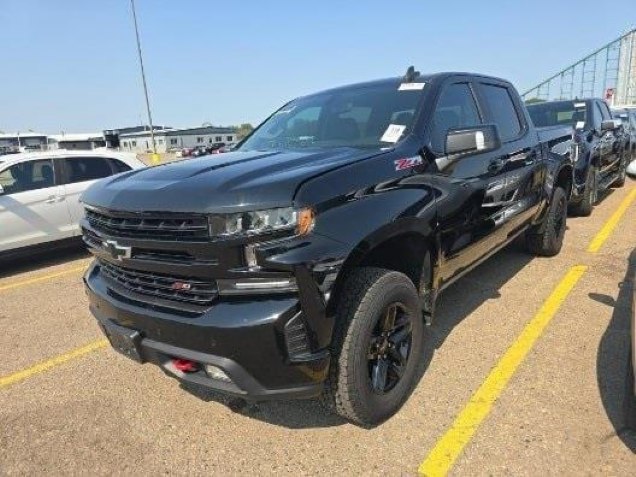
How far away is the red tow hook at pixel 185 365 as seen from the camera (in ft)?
8.34

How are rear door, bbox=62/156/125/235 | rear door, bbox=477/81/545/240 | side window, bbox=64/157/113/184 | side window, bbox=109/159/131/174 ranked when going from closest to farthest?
rear door, bbox=477/81/545/240 → rear door, bbox=62/156/125/235 → side window, bbox=64/157/113/184 → side window, bbox=109/159/131/174

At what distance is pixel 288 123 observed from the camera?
4141 mm

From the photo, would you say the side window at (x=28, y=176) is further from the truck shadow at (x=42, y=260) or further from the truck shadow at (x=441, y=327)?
the truck shadow at (x=441, y=327)

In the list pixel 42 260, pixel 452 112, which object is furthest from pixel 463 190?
pixel 42 260

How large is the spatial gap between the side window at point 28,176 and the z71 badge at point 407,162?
6.13 m

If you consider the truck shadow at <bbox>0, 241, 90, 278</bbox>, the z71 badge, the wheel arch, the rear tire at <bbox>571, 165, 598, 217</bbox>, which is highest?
the z71 badge

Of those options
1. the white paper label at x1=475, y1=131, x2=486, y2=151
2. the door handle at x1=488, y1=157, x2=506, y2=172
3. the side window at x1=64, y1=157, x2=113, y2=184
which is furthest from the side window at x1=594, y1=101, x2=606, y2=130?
the side window at x1=64, y1=157, x2=113, y2=184

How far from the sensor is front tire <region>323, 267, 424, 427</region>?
2578 millimetres

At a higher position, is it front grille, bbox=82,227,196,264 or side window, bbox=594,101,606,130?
side window, bbox=594,101,606,130

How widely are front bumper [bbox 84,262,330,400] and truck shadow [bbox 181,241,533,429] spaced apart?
0.79 ft

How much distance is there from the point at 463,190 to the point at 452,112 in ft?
2.05

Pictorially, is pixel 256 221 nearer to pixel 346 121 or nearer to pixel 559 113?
pixel 346 121

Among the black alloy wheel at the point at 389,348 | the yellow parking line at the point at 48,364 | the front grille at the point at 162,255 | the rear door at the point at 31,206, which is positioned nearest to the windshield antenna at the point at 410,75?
the black alloy wheel at the point at 389,348

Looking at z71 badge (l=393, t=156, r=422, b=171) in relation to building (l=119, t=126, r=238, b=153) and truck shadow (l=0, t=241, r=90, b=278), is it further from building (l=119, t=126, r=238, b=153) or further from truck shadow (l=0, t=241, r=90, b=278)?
building (l=119, t=126, r=238, b=153)
